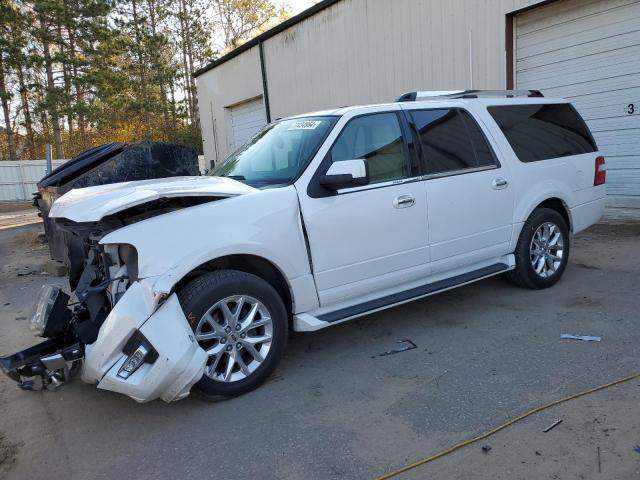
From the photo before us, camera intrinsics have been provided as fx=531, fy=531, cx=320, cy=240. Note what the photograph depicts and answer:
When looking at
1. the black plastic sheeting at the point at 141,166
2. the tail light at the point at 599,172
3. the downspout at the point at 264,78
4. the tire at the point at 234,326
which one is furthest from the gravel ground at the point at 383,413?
the downspout at the point at 264,78

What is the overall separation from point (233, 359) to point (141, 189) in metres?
1.31

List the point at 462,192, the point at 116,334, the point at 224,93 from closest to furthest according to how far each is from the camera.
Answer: the point at 116,334
the point at 462,192
the point at 224,93

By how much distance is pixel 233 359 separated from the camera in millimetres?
3506

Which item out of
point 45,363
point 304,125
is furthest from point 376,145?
point 45,363

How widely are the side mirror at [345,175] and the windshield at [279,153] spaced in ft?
0.81

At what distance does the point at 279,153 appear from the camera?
14.3 ft

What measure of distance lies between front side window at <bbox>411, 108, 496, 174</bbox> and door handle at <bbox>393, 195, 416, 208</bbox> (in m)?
0.37

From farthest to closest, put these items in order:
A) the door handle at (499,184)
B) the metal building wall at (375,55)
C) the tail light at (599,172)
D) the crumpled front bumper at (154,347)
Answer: the metal building wall at (375,55) < the tail light at (599,172) < the door handle at (499,184) < the crumpled front bumper at (154,347)

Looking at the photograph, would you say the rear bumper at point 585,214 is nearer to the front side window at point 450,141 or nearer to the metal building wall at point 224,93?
the front side window at point 450,141

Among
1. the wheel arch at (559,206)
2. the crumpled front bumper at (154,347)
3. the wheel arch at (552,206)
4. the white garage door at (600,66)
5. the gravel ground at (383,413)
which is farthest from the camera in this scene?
the white garage door at (600,66)

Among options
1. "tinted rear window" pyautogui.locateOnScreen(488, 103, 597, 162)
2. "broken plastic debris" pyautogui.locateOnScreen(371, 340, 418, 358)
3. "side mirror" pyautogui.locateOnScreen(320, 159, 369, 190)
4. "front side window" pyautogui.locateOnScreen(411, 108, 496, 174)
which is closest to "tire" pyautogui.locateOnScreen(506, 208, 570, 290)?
"tinted rear window" pyautogui.locateOnScreen(488, 103, 597, 162)

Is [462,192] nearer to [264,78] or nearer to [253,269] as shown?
[253,269]

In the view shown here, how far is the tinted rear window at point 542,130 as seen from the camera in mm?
5188

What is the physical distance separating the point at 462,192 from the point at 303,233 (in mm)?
1633
